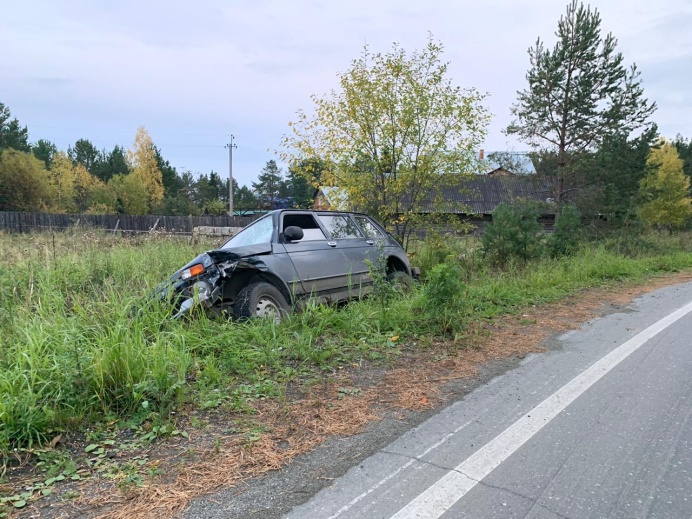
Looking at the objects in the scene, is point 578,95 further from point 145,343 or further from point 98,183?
point 98,183

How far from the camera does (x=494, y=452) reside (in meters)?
2.86

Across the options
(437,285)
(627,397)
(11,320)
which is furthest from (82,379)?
(627,397)

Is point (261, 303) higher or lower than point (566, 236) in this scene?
lower

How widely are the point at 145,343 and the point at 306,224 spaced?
11.2 ft

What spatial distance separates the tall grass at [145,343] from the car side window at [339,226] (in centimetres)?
134

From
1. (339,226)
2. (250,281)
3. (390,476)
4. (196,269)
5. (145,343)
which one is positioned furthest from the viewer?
(339,226)

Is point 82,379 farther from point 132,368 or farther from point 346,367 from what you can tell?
point 346,367

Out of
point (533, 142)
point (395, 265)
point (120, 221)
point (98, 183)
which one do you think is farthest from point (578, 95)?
point (98, 183)

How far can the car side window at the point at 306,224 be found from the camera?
259 inches

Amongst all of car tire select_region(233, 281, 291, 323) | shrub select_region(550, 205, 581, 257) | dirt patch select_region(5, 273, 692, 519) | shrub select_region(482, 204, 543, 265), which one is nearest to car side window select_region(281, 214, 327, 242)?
car tire select_region(233, 281, 291, 323)

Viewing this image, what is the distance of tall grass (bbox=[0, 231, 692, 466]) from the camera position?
3.22 meters

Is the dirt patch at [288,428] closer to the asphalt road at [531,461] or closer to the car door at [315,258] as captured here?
the asphalt road at [531,461]

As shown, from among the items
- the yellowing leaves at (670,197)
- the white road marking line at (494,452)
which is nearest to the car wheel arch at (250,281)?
the white road marking line at (494,452)

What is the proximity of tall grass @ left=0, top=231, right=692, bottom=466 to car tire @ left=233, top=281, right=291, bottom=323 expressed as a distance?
7.4 inches
